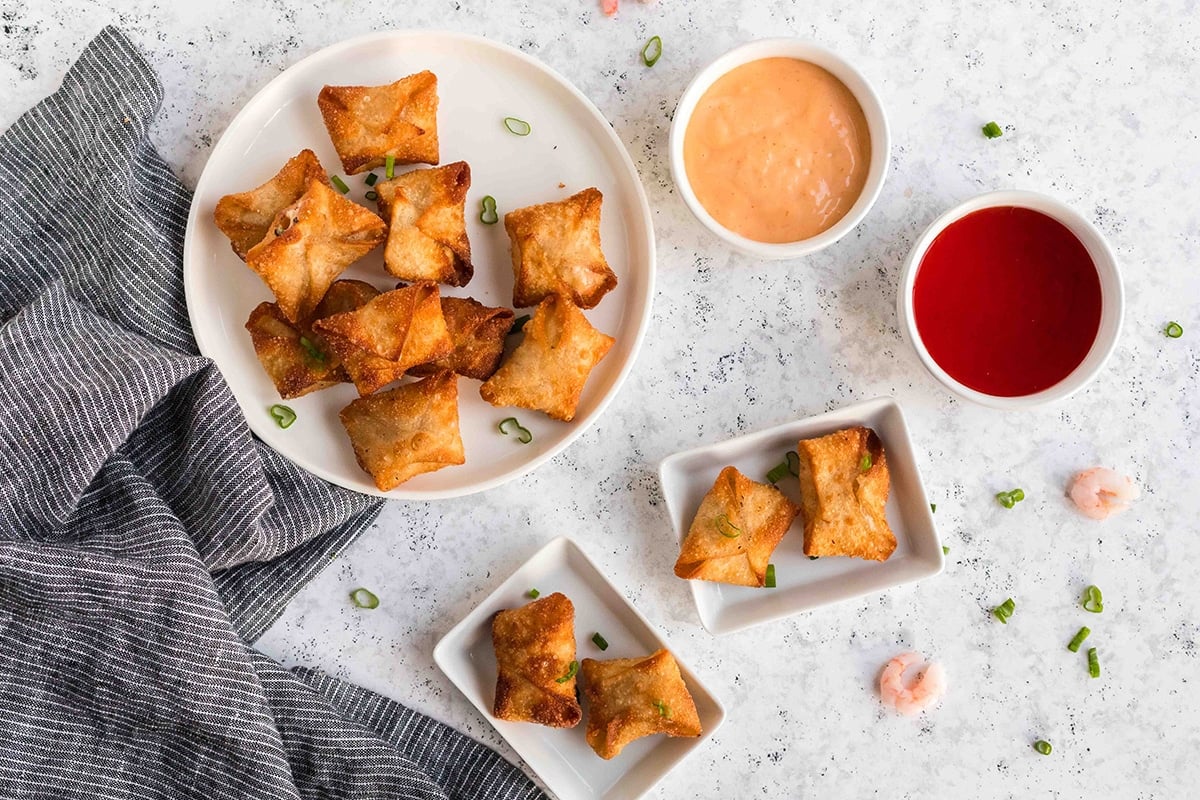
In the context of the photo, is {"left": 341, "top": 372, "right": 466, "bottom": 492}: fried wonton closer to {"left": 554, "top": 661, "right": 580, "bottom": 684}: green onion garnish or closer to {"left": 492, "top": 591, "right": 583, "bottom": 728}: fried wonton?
{"left": 492, "top": 591, "right": 583, "bottom": 728}: fried wonton

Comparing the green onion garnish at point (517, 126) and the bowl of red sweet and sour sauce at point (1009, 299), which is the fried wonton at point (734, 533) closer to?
the bowl of red sweet and sour sauce at point (1009, 299)

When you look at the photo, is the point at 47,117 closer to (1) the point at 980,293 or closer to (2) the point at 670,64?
(2) the point at 670,64

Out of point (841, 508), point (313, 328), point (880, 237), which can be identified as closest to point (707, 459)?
point (841, 508)

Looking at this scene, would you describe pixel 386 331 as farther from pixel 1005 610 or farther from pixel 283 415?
pixel 1005 610

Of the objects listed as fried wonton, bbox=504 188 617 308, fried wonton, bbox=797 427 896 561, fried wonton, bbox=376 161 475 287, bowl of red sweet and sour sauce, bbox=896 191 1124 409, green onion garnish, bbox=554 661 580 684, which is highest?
fried wonton, bbox=376 161 475 287

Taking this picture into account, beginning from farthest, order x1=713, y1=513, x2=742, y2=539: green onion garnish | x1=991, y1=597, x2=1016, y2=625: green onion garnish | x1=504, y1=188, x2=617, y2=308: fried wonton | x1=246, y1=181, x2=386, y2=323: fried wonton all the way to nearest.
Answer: x1=991, y1=597, x2=1016, y2=625: green onion garnish
x1=713, y1=513, x2=742, y2=539: green onion garnish
x1=504, y1=188, x2=617, y2=308: fried wonton
x1=246, y1=181, x2=386, y2=323: fried wonton

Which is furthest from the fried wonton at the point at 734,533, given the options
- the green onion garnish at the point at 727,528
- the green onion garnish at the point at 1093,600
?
the green onion garnish at the point at 1093,600

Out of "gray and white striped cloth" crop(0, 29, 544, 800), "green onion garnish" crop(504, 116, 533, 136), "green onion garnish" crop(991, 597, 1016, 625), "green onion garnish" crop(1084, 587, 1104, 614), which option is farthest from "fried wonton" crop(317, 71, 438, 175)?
Answer: "green onion garnish" crop(1084, 587, 1104, 614)

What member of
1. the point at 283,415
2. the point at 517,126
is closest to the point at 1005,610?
the point at 517,126
